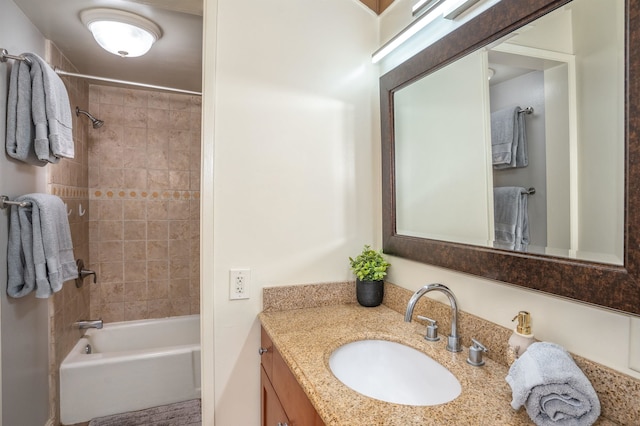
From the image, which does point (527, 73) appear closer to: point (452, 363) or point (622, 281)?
point (622, 281)

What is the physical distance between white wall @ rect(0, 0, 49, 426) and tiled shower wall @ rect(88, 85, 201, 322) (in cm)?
74

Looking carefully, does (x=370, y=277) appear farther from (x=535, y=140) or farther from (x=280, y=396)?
(x=535, y=140)

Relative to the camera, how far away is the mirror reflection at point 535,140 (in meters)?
0.70

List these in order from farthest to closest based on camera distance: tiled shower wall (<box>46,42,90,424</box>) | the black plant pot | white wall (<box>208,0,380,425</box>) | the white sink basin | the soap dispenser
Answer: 1. tiled shower wall (<box>46,42,90,424</box>)
2. the black plant pot
3. white wall (<box>208,0,380,425</box>)
4. the white sink basin
5. the soap dispenser

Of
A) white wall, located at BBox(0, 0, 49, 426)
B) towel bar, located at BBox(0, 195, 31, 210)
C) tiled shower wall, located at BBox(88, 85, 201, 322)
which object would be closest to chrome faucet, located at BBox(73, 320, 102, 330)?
tiled shower wall, located at BBox(88, 85, 201, 322)

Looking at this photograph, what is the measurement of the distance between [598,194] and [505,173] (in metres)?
0.25

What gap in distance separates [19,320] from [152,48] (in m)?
1.69

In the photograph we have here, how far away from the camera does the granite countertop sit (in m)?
0.67

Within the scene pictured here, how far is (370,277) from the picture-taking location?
1.39 meters

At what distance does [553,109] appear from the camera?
0.80m

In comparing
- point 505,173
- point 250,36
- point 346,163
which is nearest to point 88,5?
point 250,36

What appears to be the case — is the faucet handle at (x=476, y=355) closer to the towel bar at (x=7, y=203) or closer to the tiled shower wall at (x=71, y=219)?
the towel bar at (x=7, y=203)

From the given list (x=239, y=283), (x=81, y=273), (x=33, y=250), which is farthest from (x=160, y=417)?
(x=239, y=283)

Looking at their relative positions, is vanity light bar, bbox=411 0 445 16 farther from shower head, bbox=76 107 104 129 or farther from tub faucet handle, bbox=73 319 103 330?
tub faucet handle, bbox=73 319 103 330
